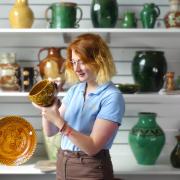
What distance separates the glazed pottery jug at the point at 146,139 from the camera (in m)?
2.05

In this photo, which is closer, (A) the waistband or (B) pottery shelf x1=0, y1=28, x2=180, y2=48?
(A) the waistband

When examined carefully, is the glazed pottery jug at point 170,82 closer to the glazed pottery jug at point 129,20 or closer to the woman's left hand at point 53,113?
the glazed pottery jug at point 129,20

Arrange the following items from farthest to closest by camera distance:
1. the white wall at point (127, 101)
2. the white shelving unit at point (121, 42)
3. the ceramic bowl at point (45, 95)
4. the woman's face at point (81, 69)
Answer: the white wall at point (127, 101) → the white shelving unit at point (121, 42) → the woman's face at point (81, 69) → the ceramic bowl at point (45, 95)

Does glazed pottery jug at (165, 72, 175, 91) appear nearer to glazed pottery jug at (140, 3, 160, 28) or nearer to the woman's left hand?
glazed pottery jug at (140, 3, 160, 28)

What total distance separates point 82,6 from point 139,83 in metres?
0.53

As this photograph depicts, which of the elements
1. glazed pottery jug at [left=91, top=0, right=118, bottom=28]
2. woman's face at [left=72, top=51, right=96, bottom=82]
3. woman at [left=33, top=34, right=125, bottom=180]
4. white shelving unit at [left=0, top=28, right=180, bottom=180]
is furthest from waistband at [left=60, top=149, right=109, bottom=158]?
glazed pottery jug at [left=91, top=0, right=118, bottom=28]

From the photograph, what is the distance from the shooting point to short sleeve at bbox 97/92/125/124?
1465 millimetres

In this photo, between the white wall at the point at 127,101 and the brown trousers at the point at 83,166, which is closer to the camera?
the brown trousers at the point at 83,166

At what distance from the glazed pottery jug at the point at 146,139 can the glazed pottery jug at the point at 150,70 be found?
15cm

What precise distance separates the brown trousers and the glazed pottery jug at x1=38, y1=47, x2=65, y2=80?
1.88 ft

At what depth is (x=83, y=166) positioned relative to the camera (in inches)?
60.0

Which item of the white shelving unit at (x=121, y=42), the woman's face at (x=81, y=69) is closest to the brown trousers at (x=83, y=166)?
the woman's face at (x=81, y=69)

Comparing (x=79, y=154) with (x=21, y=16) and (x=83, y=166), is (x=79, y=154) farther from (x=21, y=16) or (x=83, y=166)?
(x=21, y=16)

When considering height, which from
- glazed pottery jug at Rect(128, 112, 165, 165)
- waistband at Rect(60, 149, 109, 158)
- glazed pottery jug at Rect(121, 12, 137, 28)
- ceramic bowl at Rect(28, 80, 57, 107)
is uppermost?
glazed pottery jug at Rect(121, 12, 137, 28)
